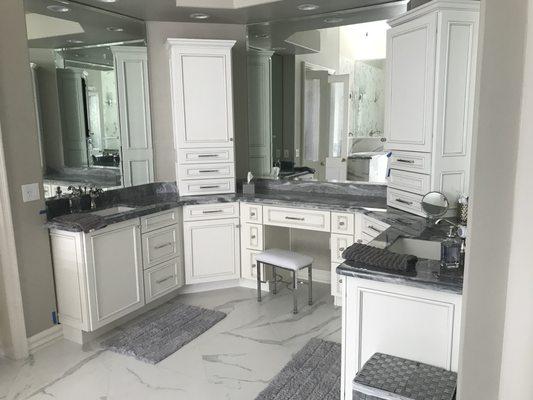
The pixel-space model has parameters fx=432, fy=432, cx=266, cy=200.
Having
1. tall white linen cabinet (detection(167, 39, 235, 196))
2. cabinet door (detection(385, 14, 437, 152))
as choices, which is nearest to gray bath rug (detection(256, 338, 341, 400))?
cabinet door (detection(385, 14, 437, 152))

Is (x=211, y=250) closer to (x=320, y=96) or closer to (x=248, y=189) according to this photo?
(x=248, y=189)

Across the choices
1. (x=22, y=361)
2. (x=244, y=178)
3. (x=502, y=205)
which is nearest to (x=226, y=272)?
(x=244, y=178)

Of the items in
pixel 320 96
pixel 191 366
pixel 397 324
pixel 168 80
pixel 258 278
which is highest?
pixel 168 80

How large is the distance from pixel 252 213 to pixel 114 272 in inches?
50.9

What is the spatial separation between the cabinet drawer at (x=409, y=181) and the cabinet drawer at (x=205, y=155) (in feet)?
4.94

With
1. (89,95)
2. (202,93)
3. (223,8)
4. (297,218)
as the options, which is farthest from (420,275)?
(89,95)

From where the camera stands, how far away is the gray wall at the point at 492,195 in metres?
1.18

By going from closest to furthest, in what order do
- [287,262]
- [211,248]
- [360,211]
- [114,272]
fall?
[114,272] < [360,211] < [287,262] < [211,248]

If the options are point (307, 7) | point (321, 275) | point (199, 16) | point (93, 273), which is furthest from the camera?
point (321, 275)

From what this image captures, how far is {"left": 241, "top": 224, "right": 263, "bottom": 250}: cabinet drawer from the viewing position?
389 centimetres

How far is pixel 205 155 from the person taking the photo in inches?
155

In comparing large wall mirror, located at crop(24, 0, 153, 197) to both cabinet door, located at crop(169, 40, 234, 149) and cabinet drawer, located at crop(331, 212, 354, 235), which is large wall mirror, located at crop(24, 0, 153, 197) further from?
cabinet drawer, located at crop(331, 212, 354, 235)

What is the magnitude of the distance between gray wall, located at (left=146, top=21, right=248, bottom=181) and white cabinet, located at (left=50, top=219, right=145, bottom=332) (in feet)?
3.46

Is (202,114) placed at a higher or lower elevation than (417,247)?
higher
